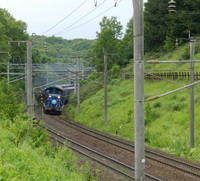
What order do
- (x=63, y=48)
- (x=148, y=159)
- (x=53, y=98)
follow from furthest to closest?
(x=63, y=48) < (x=53, y=98) < (x=148, y=159)

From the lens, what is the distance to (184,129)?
25141 millimetres

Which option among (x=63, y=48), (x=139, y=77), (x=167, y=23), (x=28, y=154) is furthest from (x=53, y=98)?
(x=63, y=48)

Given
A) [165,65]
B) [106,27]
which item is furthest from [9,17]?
[165,65]

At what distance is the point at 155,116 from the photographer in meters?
29.7

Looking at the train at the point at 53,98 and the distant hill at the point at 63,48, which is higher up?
the distant hill at the point at 63,48

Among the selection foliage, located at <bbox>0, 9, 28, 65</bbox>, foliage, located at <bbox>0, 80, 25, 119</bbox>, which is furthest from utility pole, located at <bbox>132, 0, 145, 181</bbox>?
foliage, located at <bbox>0, 9, 28, 65</bbox>

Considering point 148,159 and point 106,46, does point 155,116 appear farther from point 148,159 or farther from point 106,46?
point 106,46

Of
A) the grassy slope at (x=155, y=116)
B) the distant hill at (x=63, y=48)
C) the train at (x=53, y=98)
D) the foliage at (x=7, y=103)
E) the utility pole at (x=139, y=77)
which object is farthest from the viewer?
the distant hill at (x=63, y=48)

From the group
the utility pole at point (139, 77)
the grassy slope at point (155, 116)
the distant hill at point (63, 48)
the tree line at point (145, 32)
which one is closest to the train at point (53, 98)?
the grassy slope at point (155, 116)

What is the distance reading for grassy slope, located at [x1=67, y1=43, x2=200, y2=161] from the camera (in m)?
23.3

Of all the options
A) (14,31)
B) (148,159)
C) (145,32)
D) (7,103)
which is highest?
(14,31)

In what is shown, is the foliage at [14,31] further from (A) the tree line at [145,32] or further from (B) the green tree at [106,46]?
(B) the green tree at [106,46]

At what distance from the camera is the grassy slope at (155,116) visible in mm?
23266

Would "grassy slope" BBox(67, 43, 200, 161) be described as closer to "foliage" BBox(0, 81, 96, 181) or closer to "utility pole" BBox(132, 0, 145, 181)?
"foliage" BBox(0, 81, 96, 181)
